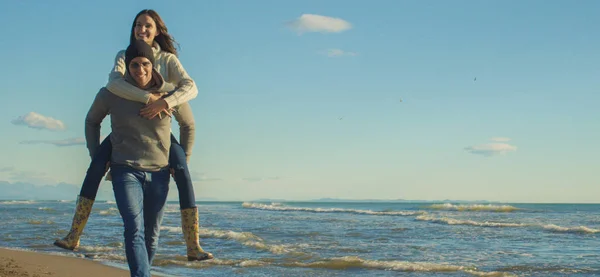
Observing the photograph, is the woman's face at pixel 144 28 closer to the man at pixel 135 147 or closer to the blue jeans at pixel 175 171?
the man at pixel 135 147

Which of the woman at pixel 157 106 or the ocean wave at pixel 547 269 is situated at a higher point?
the woman at pixel 157 106

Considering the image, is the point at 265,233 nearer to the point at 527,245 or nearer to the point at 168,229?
the point at 168,229

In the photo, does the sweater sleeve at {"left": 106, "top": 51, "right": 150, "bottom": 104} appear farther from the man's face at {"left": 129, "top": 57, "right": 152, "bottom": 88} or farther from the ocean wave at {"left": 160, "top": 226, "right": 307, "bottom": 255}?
the ocean wave at {"left": 160, "top": 226, "right": 307, "bottom": 255}

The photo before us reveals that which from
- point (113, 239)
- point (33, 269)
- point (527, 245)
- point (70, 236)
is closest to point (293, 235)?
point (113, 239)

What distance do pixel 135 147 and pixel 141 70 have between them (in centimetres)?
45

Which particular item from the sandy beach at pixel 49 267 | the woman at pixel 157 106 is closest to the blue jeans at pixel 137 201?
the woman at pixel 157 106

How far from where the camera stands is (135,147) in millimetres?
3602

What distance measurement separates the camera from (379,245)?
1352cm

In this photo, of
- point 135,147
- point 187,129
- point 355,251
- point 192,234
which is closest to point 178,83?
point 187,129

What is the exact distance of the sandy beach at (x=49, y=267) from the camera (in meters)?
7.61

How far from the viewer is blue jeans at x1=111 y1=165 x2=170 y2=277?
139 inches

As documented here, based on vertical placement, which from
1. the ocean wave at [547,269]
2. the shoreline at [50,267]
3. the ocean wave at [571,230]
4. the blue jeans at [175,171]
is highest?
the blue jeans at [175,171]

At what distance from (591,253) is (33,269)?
1062cm

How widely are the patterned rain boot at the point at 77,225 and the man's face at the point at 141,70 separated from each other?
31.6 inches
